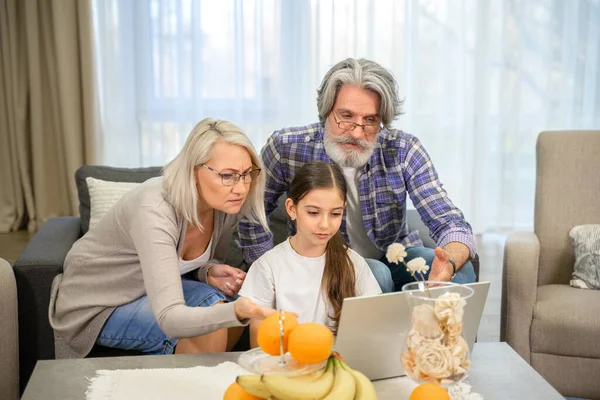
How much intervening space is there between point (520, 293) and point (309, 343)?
4.45ft

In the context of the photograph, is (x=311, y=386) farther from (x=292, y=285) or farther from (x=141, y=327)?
(x=141, y=327)

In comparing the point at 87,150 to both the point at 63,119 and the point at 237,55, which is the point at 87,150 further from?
the point at 237,55

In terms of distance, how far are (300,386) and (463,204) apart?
3.77m

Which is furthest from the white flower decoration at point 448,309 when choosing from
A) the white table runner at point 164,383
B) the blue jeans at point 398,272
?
the blue jeans at point 398,272

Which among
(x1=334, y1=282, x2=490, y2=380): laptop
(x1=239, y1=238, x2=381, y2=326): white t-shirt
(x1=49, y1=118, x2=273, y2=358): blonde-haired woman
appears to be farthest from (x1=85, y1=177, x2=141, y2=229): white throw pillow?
(x1=334, y1=282, x2=490, y2=380): laptop

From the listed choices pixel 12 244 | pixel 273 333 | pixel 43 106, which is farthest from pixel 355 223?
pixel 43 106

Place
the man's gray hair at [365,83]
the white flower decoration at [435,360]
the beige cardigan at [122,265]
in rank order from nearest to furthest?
1. the white flower decoration at [435,360]
2. the beige cardigan at [122,265]
3. the man's gray hair at [365,83]

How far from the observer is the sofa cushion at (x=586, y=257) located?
2.51m

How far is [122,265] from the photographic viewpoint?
2.11 meters

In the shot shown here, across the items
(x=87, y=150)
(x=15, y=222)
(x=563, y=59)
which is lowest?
(x=15, y=222)

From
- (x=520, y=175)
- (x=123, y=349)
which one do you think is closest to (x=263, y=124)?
(x=520, y=175)

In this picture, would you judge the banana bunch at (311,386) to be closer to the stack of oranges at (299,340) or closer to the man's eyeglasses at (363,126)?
the stack of oranges at (299,340)

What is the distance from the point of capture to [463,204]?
192 inches

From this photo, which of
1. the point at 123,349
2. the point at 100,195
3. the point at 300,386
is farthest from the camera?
the point at 100,195
